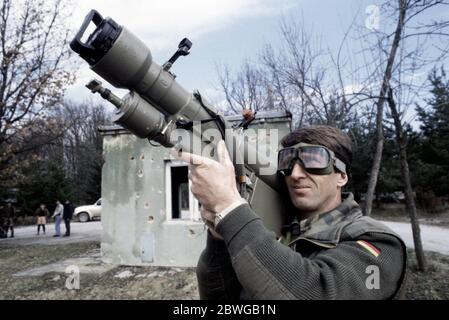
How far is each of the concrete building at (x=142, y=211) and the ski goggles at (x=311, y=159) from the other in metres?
7.28

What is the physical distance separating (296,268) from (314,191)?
1.73 ft

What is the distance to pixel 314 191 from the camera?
5.23 feet

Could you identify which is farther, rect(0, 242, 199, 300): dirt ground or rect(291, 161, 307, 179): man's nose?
rect(0, 242, 199, 300): dirt ground

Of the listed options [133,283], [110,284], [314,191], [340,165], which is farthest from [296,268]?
[110,284]

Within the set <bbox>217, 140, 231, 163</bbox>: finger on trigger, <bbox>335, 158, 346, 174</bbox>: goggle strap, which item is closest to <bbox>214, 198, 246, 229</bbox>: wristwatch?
<bbox>217, 140, 231, 163</bbox>: finger on trigger

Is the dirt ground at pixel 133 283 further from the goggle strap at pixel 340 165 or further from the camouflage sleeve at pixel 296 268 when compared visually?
the camouflage sleeve at pixel 296 268

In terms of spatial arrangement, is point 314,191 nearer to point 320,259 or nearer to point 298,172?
point 298,172

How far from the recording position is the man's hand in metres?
1.26

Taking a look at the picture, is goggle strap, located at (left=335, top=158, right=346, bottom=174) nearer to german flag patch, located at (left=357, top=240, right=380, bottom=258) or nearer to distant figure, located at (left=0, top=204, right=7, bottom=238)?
german flag patch, located at (left=357, top=240, right=380, bottom=258)

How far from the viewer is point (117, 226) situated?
30.7 ft

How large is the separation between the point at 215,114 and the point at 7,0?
57.9ft
